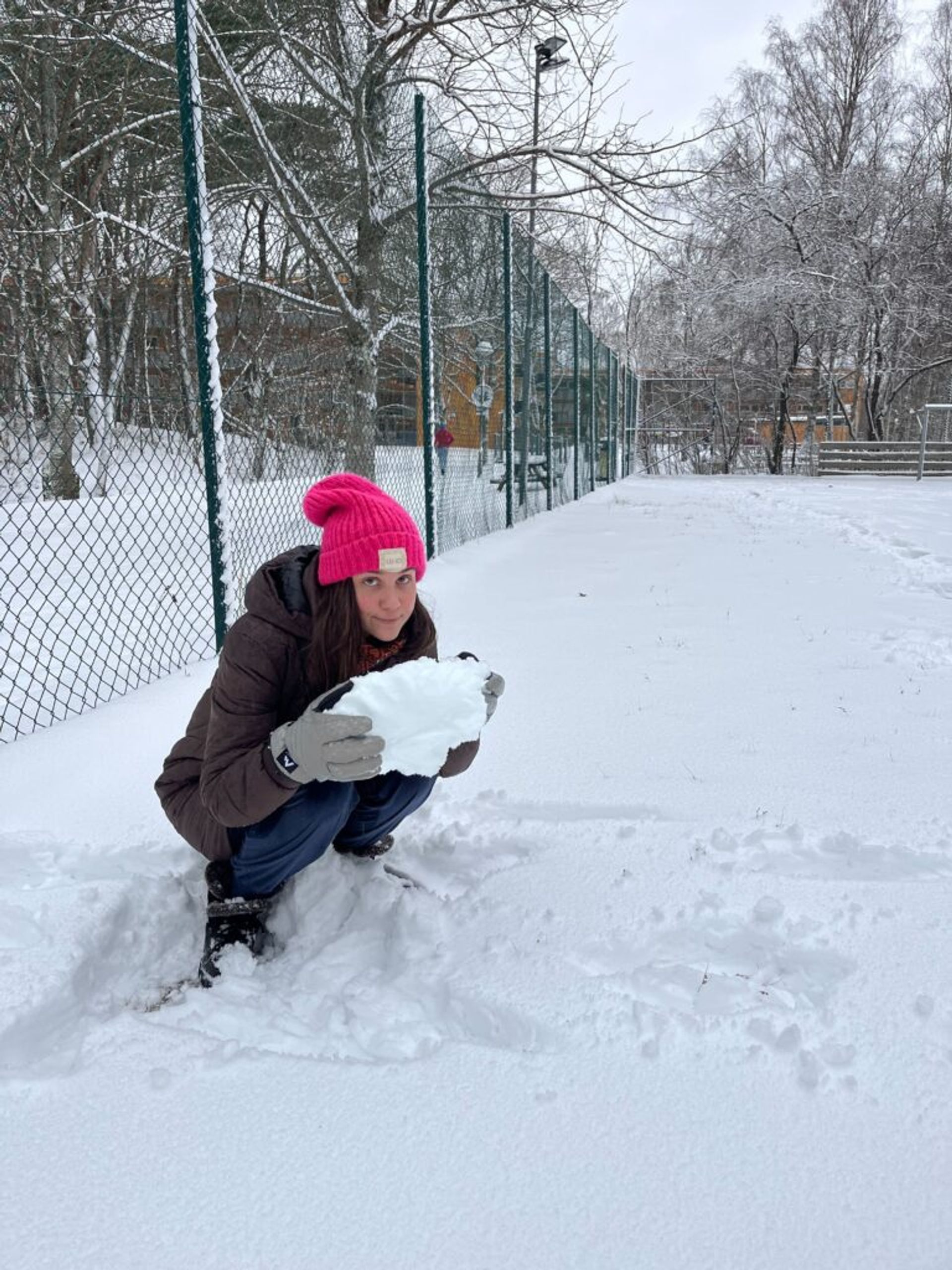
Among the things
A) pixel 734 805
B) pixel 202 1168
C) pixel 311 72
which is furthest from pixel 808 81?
pixel 202 1168

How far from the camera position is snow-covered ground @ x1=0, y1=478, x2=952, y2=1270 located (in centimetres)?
111

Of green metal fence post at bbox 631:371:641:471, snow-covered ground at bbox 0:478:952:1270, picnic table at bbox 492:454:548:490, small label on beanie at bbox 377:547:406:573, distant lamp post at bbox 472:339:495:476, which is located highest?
green metal fence post at bbox 631:371:641:471

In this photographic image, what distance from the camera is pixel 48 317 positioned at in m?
8.16

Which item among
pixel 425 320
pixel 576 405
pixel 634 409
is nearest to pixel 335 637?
pixel 425 320

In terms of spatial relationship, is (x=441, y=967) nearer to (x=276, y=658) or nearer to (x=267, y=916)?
(x=267, y=916)

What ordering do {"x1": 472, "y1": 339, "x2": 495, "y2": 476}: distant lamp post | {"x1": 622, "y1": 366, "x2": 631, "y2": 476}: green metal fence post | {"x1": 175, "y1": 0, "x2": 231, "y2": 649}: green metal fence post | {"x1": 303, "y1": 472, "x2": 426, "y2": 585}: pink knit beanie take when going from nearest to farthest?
{"x1": 303, "y1": 472, "x2": 426, "y2": 585}: pink knit beanie → {"x1": 175, "y1": 0, "x2": 231, "y2": 649}: green metal fence post → {"x1": 472, "y1": 339, "x2": 495, "y2": 476}: distant lamp post → {"x1": 622, "y1": 366, "x2": 631, "y2": 476}: green metal fence post

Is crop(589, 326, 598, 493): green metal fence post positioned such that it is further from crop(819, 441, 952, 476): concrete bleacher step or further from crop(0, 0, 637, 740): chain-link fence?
crop(819, 441, 952, 476): concrete bleacher step

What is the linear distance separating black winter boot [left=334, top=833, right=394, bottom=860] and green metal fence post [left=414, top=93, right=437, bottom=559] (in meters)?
4.09

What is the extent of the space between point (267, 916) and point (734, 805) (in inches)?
47.5

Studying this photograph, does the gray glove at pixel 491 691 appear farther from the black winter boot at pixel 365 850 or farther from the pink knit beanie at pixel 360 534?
the black winter boot at pixel 365 850

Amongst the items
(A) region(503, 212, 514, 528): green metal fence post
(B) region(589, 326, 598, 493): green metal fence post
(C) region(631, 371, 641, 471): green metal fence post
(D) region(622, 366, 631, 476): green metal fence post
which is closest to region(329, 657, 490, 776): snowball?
(A) region(503, 212, 514, 528): green metal fence post

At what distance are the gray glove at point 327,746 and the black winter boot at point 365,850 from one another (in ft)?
1.73

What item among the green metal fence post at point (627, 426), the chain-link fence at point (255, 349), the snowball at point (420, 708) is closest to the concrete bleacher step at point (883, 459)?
the green metal fence post at point (627, 426)

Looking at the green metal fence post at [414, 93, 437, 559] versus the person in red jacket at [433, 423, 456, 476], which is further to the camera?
the person in red jacket at [433, 423, 456, 476]
